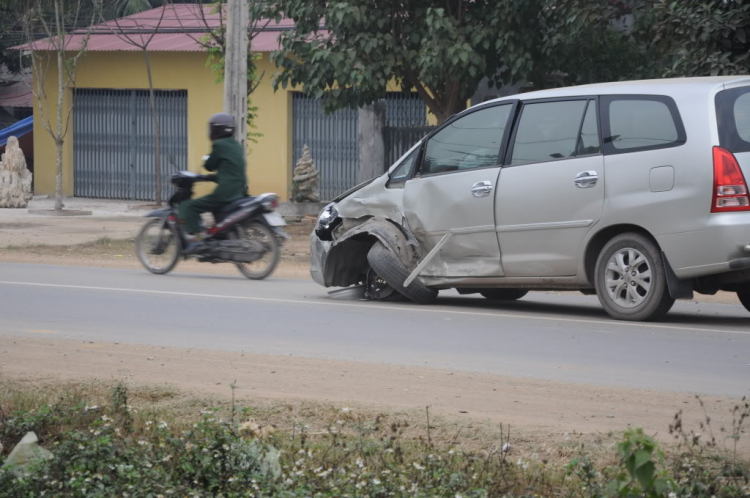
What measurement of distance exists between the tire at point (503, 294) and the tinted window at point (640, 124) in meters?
2.17

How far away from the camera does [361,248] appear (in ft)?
35.1

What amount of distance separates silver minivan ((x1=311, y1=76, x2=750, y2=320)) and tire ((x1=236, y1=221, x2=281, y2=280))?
5.34 ft

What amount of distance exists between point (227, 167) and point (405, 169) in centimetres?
267

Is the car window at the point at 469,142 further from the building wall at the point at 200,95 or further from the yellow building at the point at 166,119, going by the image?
the building wall at the point at 200,95

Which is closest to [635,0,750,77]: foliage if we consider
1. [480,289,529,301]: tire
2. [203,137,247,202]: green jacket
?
[480,289,529,301]: tire

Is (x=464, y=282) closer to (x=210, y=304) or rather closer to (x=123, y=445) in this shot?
(x=210, y=304)

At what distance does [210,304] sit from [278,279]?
2.53m

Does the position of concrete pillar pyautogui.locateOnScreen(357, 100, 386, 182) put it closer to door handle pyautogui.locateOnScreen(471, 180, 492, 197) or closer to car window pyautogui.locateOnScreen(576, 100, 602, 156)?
door handle pyautogui.locateOnScreen(471, 180, 492, 197)

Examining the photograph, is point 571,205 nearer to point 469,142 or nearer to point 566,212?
point 566,212

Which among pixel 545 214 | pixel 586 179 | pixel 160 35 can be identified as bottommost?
pixel 545 214

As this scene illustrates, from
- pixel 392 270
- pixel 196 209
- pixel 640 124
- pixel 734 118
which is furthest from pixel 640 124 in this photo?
pixel 196 209

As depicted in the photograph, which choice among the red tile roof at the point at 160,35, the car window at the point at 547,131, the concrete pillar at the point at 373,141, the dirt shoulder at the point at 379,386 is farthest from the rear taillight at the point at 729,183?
the red tile roof at the point at 160,35

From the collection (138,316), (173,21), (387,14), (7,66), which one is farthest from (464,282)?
(7,66)

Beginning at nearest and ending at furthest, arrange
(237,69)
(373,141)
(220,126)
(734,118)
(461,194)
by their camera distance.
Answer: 1. (734,118)
2. (461,194)
3. (220,126)
4. (237,69)
5. (373,141)
